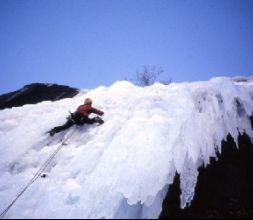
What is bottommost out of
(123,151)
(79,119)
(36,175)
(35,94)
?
(36,175)

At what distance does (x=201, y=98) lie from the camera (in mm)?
Result: 7348

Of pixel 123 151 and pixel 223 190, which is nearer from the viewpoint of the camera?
pixel 223 190

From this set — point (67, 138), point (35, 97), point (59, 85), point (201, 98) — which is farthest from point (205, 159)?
point (59, 85)

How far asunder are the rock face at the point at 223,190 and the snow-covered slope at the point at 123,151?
0.56ft

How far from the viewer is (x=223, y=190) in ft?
17.4

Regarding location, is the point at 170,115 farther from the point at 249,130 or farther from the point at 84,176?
the point at 84,176

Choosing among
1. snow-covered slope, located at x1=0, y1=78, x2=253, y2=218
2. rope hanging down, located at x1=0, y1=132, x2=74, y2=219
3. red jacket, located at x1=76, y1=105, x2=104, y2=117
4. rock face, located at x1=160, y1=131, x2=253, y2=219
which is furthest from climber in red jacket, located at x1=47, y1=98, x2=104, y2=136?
rock face, located at x1=160, y1=131, x2=253, y2=219

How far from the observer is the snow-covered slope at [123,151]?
462 centimetres

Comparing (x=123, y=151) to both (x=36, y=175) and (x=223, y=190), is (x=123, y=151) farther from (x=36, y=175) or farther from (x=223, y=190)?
(x=223, y=190)

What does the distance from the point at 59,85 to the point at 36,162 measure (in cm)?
732

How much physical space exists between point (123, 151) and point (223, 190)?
2.07m

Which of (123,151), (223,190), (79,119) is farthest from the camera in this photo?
(79,119)

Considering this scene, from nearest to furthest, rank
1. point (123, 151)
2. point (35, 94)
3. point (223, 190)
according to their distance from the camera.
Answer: point (223, 190) → point (123, 151) → point (35, 94)

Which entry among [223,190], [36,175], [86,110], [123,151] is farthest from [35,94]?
[223,190]
